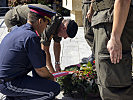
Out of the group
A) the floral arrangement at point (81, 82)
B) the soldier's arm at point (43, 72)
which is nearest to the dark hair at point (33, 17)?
the soldier's arm at point (43, 72)

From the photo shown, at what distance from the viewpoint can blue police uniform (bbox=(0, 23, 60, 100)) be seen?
119 inches

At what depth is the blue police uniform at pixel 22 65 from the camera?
302cm

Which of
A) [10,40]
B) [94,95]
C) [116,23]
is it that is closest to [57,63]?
[94,95]

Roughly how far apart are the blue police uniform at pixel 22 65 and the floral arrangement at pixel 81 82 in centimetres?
40

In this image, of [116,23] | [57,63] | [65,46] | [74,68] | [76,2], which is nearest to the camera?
[116,23]

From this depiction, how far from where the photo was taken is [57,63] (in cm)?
445

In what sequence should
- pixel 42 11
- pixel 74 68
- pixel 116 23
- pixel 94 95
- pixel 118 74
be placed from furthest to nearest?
pixel 74 68 < pixel 94 95 < pixel 42 11 < pixel 118 74 < pixel 116 23

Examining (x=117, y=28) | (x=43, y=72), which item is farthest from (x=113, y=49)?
(x=43, y=72)

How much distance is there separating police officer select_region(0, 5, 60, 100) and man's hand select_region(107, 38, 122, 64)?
98 cm

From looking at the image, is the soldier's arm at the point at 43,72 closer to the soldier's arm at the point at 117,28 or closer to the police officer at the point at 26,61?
the police officer at the point at 26,61

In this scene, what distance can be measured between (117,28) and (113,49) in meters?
0.21

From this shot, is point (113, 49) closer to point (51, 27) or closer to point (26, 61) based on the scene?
point (26, 61)

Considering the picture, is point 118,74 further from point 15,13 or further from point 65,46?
point 65,46

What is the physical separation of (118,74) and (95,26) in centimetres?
56
